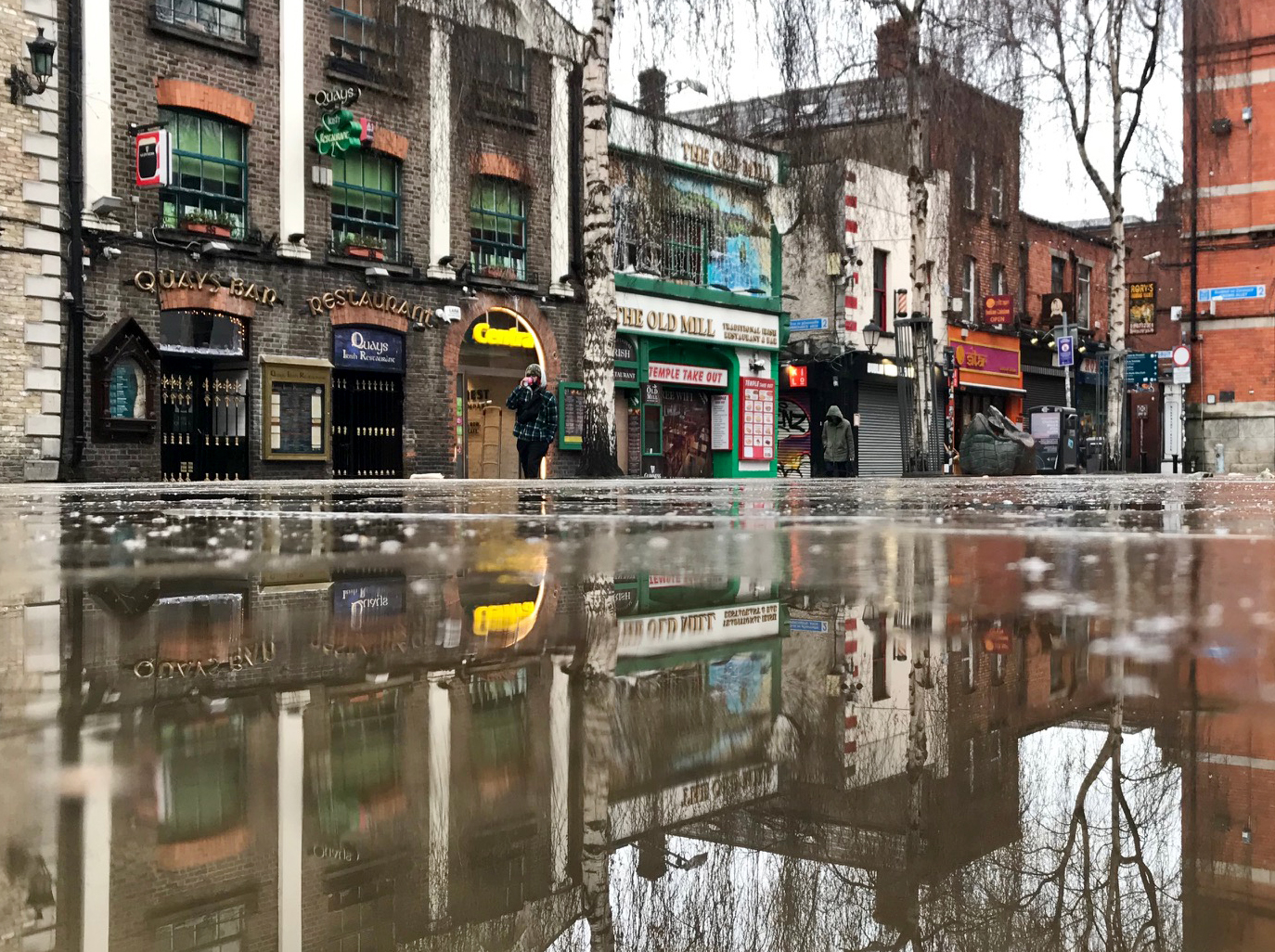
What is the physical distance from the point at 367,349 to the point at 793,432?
46.3 feet

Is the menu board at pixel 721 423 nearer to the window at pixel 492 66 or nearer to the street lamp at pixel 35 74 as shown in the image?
the window at pixel 492 66

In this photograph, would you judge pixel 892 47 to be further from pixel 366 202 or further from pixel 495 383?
pixel 366 202

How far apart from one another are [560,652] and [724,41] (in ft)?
55.5

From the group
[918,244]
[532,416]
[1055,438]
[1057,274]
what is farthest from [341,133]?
[1057,274]

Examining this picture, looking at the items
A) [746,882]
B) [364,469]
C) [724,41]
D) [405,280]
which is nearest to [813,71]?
[724,41]

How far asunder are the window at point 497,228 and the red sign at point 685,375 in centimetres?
427

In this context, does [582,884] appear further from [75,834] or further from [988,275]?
[988,275]

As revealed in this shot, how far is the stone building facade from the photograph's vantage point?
53.0 feet

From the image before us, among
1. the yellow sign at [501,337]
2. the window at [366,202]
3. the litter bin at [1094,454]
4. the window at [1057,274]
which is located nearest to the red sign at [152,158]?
the window at [366,202]

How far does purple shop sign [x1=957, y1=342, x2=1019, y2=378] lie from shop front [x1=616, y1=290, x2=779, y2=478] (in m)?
8.02

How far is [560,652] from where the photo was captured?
194 cm

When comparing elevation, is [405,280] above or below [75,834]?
above

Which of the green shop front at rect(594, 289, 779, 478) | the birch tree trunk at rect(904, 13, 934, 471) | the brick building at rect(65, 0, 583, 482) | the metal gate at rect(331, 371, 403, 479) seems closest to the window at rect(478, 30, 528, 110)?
the brick building at rect(65, 0, 583, 482)

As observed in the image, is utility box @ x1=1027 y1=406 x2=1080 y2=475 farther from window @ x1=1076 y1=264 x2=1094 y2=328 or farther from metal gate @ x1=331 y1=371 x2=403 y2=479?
metal gate @ x1=331 y1=371 x2=403 y2=479
